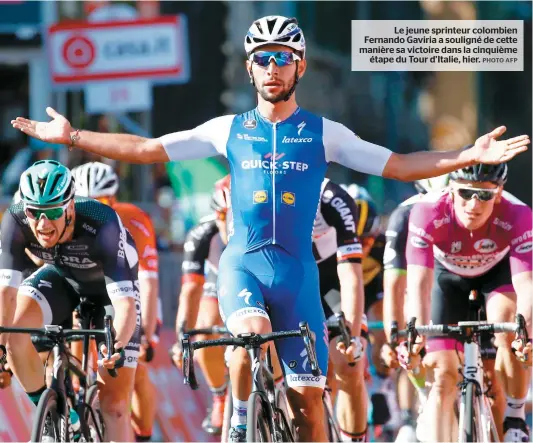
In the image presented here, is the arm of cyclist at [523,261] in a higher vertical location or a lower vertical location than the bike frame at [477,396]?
higher

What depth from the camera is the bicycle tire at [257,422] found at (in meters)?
7.28

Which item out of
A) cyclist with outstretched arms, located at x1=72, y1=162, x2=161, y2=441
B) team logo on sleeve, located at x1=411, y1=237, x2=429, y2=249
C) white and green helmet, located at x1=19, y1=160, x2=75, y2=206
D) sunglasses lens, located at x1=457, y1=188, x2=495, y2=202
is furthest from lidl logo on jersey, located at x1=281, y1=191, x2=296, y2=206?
cyclist with outstretched arms, located at x1=72, y1=162, x2=161, y2=441

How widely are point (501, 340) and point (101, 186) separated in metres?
3.58

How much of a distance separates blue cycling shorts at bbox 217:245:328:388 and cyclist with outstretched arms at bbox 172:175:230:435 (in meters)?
2.17

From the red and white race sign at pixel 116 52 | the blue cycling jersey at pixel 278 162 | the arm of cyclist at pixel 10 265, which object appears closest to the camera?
the blue cycling jersey at pixel 278 162

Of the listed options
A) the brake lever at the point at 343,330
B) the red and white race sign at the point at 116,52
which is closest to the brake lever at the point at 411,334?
the brake lever at the point at 343,330

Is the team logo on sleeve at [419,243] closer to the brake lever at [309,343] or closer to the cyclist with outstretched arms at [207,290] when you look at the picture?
the cyclist with outstretched arms at [207,290]

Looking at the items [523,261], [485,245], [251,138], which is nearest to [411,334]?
[523,261]

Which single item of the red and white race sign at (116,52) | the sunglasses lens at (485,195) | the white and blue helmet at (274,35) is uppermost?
the red and white race sign at (116,52)

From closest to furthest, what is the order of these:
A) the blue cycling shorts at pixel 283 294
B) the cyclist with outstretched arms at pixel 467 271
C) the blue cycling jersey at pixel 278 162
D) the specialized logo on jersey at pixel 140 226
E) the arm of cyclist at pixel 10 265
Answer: the blue cycling shorts at pixel 283 294
the blue cycling jersey at pixel 278 162
the arm of cyclist at pixel 10 265
the cyclist with outstretched arms at pixel 467 271
the specialized logo on jersey at pixel 140 226

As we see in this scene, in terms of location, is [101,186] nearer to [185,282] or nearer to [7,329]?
[185,282]

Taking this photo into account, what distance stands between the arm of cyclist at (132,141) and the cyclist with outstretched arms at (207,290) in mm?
1857

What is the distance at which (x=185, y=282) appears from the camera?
1121 centimetres

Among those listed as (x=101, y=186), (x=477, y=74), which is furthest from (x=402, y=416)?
(x=477, y=74)
